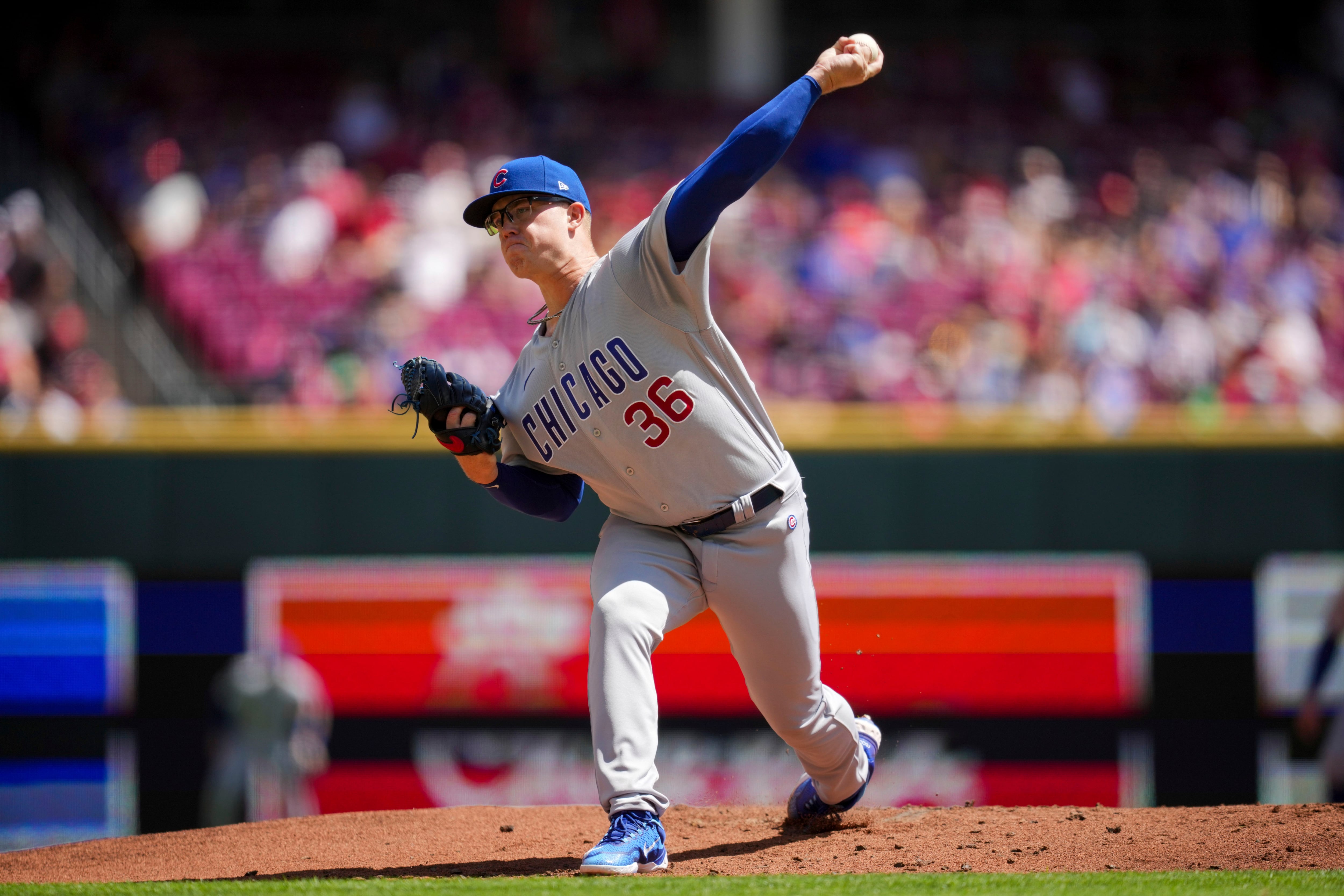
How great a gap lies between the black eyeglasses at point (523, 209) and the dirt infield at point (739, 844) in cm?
141

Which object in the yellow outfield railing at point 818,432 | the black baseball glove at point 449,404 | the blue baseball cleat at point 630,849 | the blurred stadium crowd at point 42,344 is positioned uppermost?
the blurred stadium crowd at point 42,344

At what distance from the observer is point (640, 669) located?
9.41 feet

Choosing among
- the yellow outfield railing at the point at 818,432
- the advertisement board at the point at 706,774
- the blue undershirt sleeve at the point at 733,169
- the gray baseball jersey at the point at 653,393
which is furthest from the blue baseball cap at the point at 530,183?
the advertisement board at the point at 706,774

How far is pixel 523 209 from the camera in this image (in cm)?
299

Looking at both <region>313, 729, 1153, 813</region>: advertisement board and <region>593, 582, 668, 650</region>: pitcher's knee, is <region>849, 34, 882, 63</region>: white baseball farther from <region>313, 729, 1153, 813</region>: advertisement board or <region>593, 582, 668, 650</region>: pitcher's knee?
<region>313, 729, 1153, 813</region>: advertisement board

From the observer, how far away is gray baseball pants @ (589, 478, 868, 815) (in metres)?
2.83

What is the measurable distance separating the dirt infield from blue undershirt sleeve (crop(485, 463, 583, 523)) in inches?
31.5

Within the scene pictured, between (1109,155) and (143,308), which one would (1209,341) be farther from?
(143,308)

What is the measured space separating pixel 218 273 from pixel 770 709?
5.62 metres

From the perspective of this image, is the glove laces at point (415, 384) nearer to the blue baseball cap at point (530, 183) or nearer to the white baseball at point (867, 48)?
the blue baseball cap at point (530, 183)

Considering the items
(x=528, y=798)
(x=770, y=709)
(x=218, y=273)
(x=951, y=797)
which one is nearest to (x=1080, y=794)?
(x=951, y=797)

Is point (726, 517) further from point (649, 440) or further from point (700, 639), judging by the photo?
point (700, 639)

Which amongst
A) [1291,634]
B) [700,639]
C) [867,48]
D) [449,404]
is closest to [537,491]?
[449,404]

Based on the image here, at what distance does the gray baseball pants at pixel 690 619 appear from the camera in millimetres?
2832
